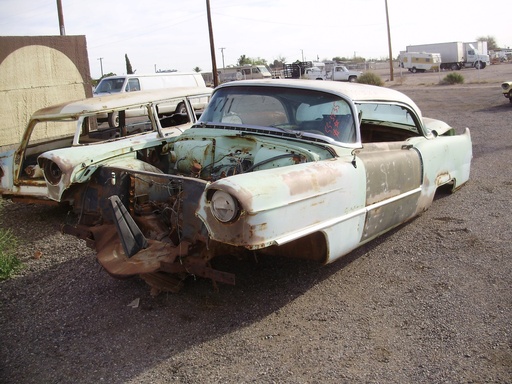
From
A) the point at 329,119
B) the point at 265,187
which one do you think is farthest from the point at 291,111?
the point at 265,187

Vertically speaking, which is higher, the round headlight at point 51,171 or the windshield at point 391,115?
the windshield at point 391,115

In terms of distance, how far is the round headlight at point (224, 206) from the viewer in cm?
309

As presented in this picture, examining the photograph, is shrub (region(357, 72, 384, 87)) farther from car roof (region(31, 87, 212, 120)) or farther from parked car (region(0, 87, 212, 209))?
car roof (region(31, 87, 212, 120))

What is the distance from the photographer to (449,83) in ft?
93.8

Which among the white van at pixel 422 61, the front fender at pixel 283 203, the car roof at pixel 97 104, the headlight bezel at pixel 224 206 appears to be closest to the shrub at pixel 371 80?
the white van at pixel 422 61

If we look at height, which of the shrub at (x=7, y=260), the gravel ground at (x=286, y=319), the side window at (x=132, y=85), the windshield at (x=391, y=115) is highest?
the side window at (x=132, y=85)

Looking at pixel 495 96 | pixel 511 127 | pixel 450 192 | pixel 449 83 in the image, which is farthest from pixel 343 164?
pixel 449 83

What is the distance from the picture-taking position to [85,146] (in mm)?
4973

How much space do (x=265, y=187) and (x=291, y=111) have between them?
5.01 feet

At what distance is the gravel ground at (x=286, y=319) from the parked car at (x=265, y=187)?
0.34 m

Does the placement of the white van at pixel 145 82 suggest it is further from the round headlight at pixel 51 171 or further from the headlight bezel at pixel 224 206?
the headlight bezel at pixel 224 206

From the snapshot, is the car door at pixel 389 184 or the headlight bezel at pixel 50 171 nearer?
the car door at pixel 389 184

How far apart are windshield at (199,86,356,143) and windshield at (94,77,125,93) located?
12639 millimetres

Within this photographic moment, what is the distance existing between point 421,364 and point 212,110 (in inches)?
120
